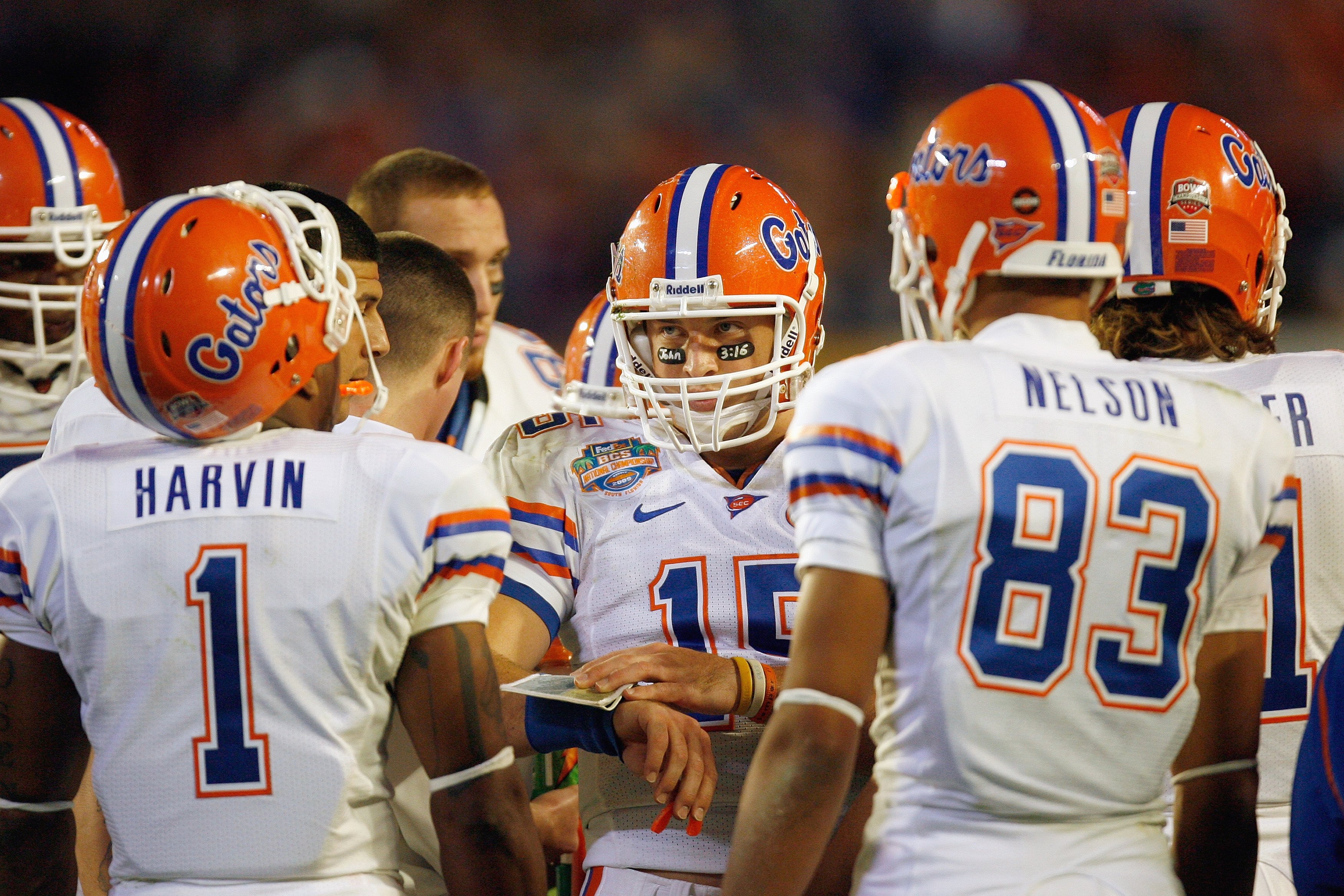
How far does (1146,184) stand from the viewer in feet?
8.04

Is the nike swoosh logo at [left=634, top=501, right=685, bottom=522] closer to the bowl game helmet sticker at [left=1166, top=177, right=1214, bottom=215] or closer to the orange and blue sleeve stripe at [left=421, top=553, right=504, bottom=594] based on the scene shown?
the orange and blue sleeve stripe at [left=421, top=553, right=504, bottom=594]

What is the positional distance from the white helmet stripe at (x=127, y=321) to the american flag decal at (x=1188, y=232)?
1752mm

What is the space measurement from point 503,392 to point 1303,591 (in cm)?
268

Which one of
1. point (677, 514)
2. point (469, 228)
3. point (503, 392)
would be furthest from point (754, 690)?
point (469, 228)

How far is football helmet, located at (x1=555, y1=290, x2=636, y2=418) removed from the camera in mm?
3455

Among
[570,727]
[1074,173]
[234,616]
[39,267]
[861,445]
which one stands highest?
[1074,173]

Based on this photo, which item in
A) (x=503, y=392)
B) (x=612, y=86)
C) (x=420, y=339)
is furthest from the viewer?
(x=612, y=86)

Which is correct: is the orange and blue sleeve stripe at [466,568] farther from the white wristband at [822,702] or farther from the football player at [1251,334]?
the football player at [1251,334]

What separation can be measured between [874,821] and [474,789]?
0.54 m

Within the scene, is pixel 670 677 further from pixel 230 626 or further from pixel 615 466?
pixel 230 626

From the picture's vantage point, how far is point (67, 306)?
296 centimetres

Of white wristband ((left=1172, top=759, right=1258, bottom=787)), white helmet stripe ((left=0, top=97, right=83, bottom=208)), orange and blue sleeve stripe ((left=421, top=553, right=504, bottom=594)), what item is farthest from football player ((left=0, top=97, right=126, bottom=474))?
white wristband ((left=1172, top=759, right=1258, bottom=787))

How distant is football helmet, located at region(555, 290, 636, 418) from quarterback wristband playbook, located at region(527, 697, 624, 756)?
1355 mm

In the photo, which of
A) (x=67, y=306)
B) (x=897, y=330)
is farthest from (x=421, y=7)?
(x=67, y=306)
